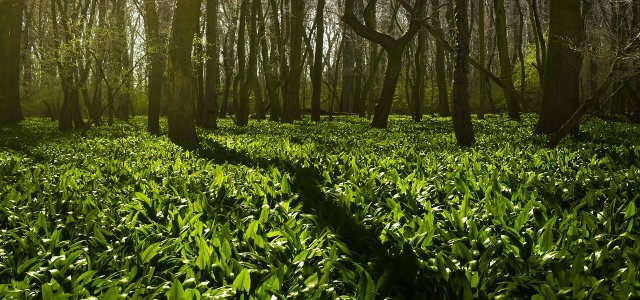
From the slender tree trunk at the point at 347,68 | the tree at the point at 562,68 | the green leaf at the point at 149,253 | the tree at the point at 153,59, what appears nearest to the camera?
the green leaf at the point at 149,253

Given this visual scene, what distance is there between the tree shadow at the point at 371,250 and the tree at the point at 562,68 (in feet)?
24.7

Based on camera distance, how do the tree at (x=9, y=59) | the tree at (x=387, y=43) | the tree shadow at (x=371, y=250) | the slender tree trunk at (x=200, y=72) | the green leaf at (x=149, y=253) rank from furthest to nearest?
the tree at (x=9, y=59) < the slender tree trunk at (x=200, y=72) < the tree at (x=387, y=43) < the green leaf at (x=149, y=253) < the tree shadow at (x=371, y=250)

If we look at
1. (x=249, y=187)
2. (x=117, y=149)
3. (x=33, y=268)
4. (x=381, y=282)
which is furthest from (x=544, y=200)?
(x=117, y=149)

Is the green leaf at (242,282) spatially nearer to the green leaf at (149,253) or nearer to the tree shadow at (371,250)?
the tree shadow at (371,250)

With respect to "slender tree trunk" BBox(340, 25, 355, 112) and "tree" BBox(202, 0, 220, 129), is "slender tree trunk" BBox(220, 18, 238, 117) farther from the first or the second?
"slender tree trunk" BBox(340, 25, 355, 112)

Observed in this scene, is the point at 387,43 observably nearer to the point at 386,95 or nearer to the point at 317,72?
the point at 386,95

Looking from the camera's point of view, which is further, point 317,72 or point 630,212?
point 317,72

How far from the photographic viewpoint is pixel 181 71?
1137 centimetres

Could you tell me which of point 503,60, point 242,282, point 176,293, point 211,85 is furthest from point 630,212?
point 503,60

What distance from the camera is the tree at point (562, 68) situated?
11.1 meters

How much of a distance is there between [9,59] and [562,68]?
70.2 ft

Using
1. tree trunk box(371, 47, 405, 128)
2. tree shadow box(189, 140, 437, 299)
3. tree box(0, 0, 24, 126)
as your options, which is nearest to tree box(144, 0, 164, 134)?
tree trunk box(371, 47, 405, 128)

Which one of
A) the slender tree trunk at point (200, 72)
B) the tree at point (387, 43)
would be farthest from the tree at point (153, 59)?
the tree at point (387, 43)

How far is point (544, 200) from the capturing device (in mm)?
3973
